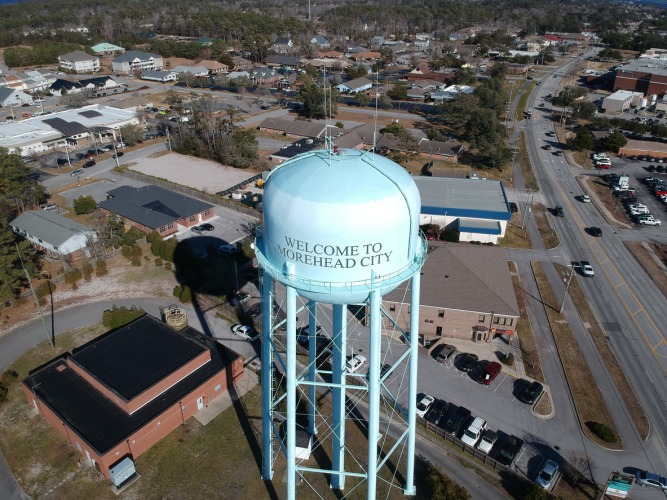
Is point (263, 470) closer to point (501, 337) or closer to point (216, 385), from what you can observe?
point (216, 385)

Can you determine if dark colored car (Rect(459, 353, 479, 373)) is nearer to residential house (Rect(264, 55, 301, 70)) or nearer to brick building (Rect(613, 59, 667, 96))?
brick building (Rect(613, 59, 667, 96))

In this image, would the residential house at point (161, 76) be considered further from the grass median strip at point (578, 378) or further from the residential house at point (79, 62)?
the grass median strip at point (578, 378)

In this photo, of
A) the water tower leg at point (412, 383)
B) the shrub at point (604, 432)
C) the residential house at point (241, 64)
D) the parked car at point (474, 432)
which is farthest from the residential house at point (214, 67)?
the shrub at point (604, 432)

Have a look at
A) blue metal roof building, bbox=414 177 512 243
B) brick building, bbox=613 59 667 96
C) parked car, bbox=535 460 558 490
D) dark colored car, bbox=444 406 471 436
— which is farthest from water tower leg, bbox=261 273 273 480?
brick building, bbox=613 59 667 96

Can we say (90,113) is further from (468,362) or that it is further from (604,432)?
(604,432)

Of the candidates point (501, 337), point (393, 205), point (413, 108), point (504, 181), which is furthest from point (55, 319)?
point (413, 108)
